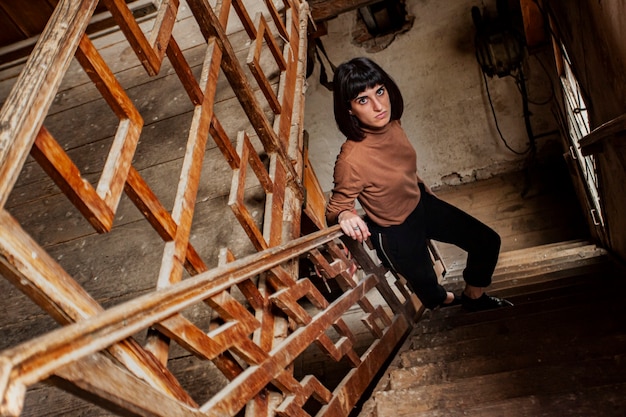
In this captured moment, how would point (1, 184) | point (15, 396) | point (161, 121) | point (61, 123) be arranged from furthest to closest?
point (61, 123)
point (161, 121)
point (1, 184)
point (15, 396)

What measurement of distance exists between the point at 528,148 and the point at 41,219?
762 cm

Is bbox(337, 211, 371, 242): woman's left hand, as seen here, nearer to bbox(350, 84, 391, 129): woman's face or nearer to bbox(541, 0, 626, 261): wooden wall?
bbox(350, 84, 391, 129): woman's face

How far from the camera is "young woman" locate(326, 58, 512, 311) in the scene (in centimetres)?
264

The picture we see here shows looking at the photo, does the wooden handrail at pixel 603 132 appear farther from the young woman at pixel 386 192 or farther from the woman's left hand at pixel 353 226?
the woman's left hand at pixel 353 226

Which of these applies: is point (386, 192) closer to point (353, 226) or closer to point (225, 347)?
point (353, 226)

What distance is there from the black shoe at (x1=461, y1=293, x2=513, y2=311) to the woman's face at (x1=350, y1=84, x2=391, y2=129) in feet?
4.92

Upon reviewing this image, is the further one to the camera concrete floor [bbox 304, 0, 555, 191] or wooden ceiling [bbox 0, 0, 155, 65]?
concrete floor [bbox 304, 0, 555, 191]

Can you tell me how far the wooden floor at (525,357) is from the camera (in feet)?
6.13

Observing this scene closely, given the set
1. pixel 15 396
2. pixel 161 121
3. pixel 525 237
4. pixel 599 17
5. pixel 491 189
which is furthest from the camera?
pixel 491 189

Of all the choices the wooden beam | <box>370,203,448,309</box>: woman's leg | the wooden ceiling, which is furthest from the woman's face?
the wooden beam

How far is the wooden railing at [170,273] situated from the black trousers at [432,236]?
0.76 ft

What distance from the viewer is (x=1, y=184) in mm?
839

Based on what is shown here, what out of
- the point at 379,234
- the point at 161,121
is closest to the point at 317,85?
the point at 161,121

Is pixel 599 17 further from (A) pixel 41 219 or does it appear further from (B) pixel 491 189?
(B) pixel 491 189
